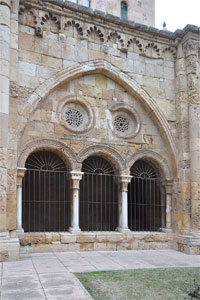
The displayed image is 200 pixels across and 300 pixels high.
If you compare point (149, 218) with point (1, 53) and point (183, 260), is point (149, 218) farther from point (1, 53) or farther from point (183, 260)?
point (1, 53)

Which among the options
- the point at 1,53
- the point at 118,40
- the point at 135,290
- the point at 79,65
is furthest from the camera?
the point at 118,40

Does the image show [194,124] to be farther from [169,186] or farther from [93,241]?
[93,241]

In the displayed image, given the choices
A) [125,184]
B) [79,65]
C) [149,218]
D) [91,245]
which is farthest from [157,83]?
[91,245]

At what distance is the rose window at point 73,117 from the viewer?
9133 millimetres

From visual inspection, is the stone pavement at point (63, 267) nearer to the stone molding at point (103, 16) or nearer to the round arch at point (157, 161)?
the round arch at point (157, 161)

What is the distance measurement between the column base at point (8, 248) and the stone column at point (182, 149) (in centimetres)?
467

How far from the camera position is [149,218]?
417 inches

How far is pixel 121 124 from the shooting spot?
32.1 feet

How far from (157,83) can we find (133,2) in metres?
6.42

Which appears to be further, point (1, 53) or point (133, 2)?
point (133, 2)

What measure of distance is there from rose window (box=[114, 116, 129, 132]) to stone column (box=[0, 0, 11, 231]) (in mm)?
3337

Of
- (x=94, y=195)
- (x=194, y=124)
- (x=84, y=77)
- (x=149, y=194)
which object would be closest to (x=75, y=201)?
(x=149, y=194)

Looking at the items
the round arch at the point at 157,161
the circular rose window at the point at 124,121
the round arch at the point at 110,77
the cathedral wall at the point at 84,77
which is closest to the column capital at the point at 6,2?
the cathedral wall at the point at 84,77

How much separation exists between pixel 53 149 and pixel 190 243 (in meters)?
Result: 4.39
